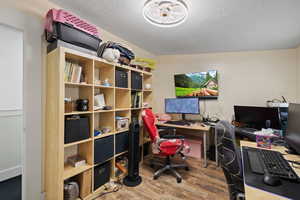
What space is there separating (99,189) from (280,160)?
6.44 ft

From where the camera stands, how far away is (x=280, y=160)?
3.41ft

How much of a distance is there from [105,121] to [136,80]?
88 cm

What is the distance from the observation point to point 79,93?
1.88m

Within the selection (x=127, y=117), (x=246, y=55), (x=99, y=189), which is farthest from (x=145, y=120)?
(x=246, y=55)

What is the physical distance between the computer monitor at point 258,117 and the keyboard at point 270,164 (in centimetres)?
146

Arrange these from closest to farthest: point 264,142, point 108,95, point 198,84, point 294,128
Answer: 1. point 294,128
2. point 264,142
3. point 108,95
4. point 198,84

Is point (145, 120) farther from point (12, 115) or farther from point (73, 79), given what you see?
point (12, 115)

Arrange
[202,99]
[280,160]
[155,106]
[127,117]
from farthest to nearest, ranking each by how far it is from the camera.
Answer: [155,106]
[202,99]
[127,117]
[280,160]

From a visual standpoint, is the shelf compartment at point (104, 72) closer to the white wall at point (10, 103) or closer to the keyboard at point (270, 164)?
the white wall at point (10, 103)

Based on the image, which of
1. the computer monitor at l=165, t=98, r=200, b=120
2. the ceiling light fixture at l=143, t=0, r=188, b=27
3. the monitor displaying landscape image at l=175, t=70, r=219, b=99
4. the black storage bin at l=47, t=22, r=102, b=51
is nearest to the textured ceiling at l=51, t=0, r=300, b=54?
the ceiling light fixture at l=143, t=0, r=188, b=27

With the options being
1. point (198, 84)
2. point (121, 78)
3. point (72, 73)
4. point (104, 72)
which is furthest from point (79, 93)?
point (198, 84)

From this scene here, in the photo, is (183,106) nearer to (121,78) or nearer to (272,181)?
(121,78)

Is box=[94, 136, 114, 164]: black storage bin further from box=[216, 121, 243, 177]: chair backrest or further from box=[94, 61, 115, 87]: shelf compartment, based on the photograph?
box=[216, 121, 243, 177]: chair backrest

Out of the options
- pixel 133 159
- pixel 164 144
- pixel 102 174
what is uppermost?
pixel 164 144
